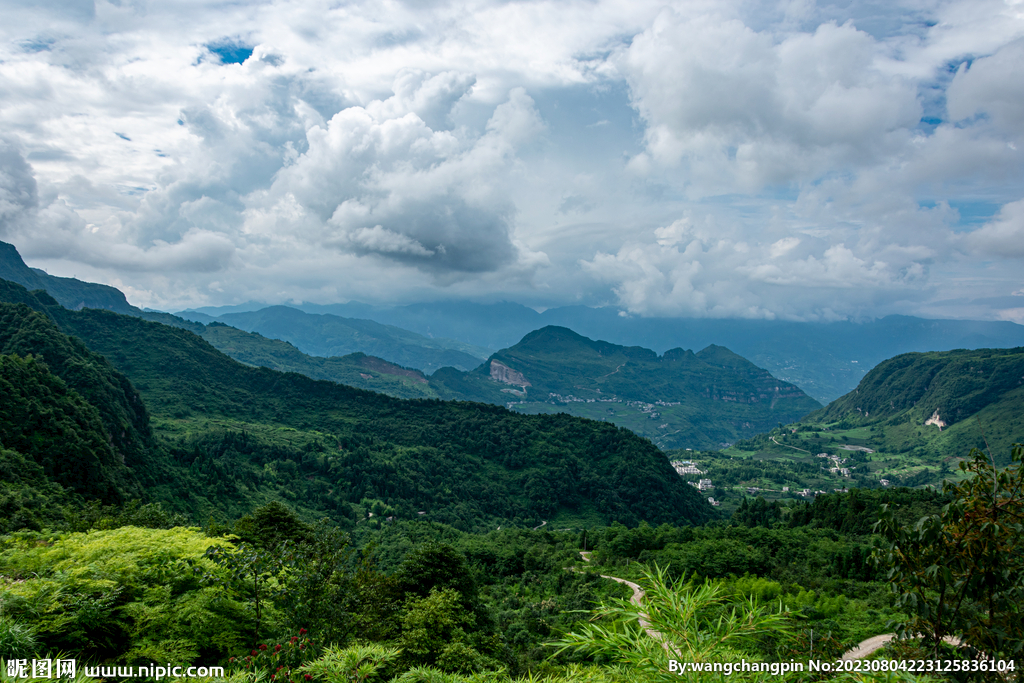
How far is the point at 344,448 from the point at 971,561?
103 m

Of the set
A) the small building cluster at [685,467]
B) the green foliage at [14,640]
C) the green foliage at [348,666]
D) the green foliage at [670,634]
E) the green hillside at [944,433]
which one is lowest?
the small building cluster at [685,467]

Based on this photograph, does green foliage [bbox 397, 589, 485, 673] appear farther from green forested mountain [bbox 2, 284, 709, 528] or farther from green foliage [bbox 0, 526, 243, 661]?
green forested mountain [bbox 2, 284, 709, 528]

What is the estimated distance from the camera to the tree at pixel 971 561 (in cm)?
554

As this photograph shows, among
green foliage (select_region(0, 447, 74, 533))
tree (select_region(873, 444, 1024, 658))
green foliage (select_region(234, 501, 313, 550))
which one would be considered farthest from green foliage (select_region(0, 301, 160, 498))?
tree (select_region(873, 444, 1024, 658))

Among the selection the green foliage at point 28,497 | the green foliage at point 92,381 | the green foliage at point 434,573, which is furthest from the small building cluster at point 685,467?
the green foliage at point 28,497

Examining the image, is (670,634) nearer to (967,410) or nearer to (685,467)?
(685,467)

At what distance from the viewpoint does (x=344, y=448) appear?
9788 centimetres

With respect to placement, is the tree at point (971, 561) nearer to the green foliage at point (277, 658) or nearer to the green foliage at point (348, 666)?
the green foliage at point (348, 666)

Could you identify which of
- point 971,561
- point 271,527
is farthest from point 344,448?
point 971,561

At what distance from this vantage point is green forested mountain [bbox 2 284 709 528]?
67562mm

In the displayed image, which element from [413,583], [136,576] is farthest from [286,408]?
[136,576]

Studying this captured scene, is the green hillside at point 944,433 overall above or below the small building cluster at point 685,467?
above

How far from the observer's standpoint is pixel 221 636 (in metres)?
10.7

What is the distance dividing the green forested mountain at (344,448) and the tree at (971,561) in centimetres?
6392
